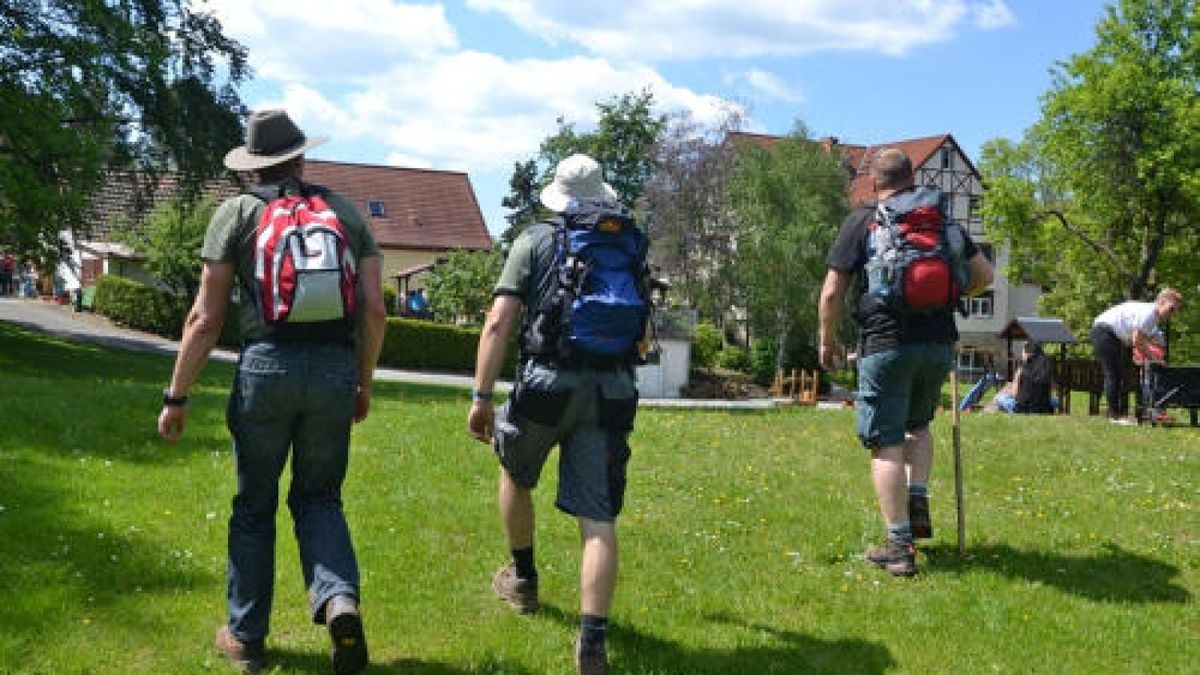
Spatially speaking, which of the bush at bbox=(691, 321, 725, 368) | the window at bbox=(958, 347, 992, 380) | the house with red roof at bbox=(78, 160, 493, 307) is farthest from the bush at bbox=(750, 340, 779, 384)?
the window at bbox=(958, 347, 992, 380)

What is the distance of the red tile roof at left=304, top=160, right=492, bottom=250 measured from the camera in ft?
204

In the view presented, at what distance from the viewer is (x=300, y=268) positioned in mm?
4441

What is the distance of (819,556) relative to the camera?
688 centimetres

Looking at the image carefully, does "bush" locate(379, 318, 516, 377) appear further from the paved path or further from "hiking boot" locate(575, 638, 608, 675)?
"hiking boot" locate(575, 638, 608, 675)

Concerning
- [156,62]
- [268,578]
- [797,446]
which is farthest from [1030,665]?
[156,62]

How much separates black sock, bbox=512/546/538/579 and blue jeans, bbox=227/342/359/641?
1058 millimetres

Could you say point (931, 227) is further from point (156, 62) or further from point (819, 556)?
point (156, 62)

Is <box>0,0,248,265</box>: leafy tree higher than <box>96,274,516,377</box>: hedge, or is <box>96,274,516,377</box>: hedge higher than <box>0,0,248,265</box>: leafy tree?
<box>0,0,248,265</box>: leafy tree

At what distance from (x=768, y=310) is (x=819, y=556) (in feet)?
147

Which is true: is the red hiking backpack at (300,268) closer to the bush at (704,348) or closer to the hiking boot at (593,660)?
the hiking boot at (593,660)

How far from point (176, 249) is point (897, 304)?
35.2 metres

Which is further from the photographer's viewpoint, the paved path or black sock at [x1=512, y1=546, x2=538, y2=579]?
the paved path

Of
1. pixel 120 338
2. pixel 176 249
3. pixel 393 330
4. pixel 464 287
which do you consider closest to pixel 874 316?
pixel 120 338

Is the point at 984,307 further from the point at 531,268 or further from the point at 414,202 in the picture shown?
the point at 531,268
